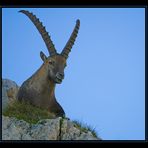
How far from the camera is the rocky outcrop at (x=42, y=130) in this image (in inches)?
423

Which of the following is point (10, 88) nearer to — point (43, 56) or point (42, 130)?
point (43, 56)

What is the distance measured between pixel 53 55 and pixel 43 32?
1.32 meters

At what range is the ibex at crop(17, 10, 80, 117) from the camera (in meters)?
16.2

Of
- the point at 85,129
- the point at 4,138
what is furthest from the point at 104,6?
the point at 4,138

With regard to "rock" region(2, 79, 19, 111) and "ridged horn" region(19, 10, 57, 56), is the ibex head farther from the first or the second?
"rock" region(2, 79, 19, 111)

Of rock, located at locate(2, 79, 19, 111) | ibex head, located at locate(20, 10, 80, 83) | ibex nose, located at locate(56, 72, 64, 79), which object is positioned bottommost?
rock, located at locate(2, 79, 19, 111)

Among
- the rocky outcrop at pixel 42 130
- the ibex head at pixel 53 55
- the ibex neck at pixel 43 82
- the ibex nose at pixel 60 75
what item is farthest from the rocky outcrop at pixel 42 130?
the ibex neck at pixel 43 82

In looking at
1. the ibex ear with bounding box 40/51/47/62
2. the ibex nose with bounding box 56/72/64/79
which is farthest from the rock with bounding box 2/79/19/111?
the ibex nose with bounding box 56/72/64/79

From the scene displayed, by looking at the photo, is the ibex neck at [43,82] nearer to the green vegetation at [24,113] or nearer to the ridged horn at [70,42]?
the ridged horn at [70,42]

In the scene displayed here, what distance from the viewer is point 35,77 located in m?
17.1

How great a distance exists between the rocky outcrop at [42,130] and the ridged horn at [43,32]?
601 cm

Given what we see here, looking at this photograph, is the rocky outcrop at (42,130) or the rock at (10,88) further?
the rock at (10,88)

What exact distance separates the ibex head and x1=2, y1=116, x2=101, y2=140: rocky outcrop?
4.85m
